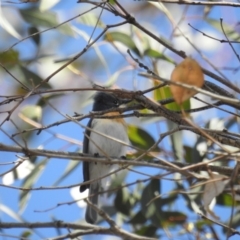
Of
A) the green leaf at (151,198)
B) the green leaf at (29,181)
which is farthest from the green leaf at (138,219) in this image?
the green leaf at (29,181)

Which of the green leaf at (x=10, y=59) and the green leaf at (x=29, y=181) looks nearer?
the green leaf at (x=10, y=59)

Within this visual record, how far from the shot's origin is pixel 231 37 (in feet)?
9.98

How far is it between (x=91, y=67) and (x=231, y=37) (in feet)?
3.29

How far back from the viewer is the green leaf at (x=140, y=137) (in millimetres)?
3248

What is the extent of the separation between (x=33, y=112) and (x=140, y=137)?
542 mm

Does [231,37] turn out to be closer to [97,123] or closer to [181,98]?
[97,123]

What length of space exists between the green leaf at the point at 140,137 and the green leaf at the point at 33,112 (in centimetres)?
47

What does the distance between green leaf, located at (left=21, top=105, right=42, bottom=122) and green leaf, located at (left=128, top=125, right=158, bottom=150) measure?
0.47 m

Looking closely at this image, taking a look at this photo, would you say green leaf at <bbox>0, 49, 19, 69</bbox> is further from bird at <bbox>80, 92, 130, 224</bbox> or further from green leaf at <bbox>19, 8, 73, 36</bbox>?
bird at <bbox>80, 92, 130, 224</bbox>

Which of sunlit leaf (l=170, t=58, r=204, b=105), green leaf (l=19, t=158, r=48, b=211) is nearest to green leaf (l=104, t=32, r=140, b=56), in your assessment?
green leaf (l=19, t=158, r=48, b=211)

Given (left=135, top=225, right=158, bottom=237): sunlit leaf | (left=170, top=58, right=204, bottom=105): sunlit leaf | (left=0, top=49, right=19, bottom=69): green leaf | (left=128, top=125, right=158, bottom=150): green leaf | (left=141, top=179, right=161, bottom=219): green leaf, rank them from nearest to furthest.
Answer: (left=170, top=58, right=204, bottom=105): sunlit leaf, (left=0, top=49, right=19, bottom=69): green leaf, (left=141, top=179, right=161, bottom=219): green leaf, (left=128, top=125, right=158, bottom=150): green leaf, (left=135, top=225, right=158, bottom=237): sunlit leaf

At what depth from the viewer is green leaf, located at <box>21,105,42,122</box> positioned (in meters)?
3.23

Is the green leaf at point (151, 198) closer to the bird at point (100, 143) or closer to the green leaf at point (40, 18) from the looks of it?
the bird at point (100, 143)

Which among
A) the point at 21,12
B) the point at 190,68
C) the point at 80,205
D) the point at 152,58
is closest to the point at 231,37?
the point at 152,58
